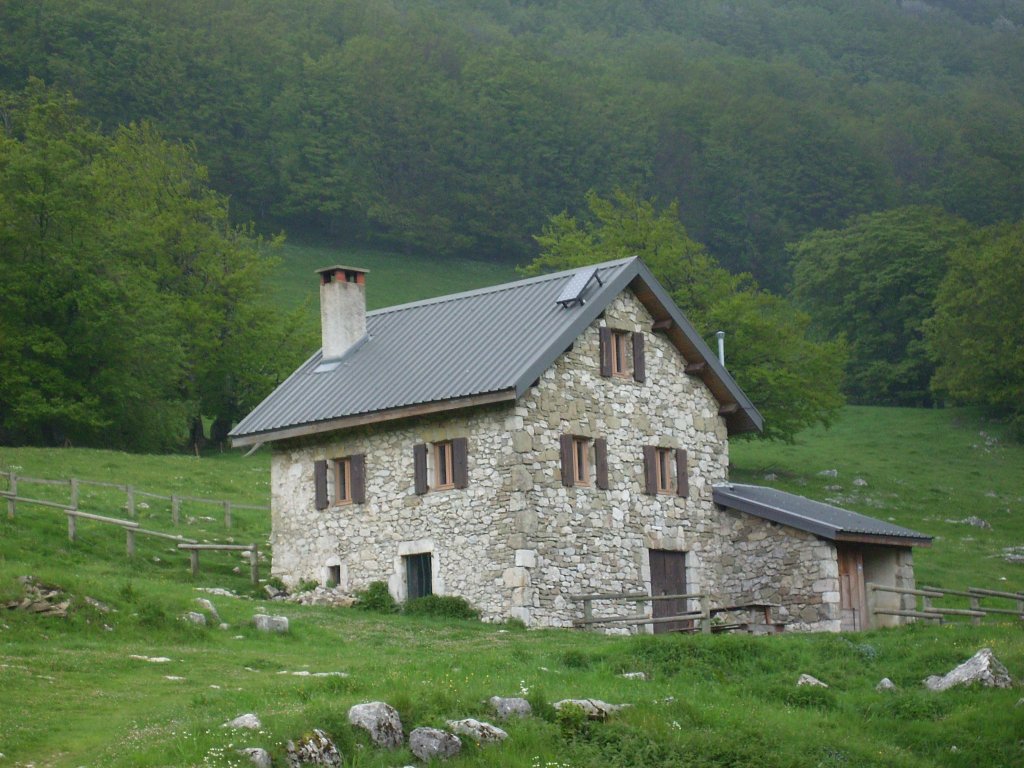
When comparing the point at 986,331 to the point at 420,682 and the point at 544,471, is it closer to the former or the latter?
the point at 544,471

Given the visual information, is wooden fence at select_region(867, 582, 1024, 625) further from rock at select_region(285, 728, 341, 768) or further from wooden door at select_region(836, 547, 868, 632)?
rock at select_region(285, 728, 341, 768)

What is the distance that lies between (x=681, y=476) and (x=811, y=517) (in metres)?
3.43

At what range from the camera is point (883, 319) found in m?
102

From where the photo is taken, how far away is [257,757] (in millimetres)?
19297

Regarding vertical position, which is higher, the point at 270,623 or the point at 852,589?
the point at 852,589

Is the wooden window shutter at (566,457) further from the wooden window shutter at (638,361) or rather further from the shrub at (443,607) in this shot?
the shrub at (443,607)

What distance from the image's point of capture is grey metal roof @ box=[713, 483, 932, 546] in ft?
127

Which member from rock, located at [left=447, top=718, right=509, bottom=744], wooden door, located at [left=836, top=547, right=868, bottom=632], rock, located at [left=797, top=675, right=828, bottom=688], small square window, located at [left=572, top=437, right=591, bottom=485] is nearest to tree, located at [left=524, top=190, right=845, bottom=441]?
wooden door, located at [left=836, top=547, right=868, bottom=632]

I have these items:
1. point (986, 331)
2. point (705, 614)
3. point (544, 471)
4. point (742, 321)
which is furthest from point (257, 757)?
point (986, 331)

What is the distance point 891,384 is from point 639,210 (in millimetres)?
32837

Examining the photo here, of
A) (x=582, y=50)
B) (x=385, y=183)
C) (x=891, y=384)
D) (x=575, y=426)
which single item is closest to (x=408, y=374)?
(x=575, y=426)

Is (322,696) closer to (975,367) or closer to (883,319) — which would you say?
(975,367)

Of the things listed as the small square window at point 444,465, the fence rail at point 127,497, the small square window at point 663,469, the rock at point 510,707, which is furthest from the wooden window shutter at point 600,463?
the rock at point 510,707

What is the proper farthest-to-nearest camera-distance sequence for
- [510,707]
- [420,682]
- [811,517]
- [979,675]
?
[811,517] < [979,675] < [420,682] < [510,707]
